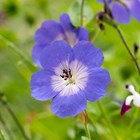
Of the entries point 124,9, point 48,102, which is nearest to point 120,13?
point 124,9

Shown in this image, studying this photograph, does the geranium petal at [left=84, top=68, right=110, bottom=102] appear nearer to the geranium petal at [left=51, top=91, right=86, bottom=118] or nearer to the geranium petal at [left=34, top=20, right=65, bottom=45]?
the geranium petal at [left=51, top=91, right=86, bottom=118]

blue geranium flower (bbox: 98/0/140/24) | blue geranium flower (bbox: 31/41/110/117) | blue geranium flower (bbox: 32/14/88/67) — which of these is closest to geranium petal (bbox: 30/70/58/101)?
blue geranium flower (bbox: 31/41/110/117)

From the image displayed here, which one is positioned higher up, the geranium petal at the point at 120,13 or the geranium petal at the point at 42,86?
the geranium petal at the point at 120,13

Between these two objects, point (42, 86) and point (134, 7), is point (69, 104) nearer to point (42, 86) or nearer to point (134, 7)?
point (42, 86)

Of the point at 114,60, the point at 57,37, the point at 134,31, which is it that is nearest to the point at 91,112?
→ the point at 57,37

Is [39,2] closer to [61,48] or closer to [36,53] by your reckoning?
[36,53]

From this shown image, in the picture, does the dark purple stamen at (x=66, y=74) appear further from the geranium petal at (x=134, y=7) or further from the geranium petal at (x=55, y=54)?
the geranium petal at (x=134, y=7)

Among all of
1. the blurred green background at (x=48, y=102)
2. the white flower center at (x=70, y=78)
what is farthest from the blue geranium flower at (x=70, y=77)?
the blurred green background at (x=48, y=102)
